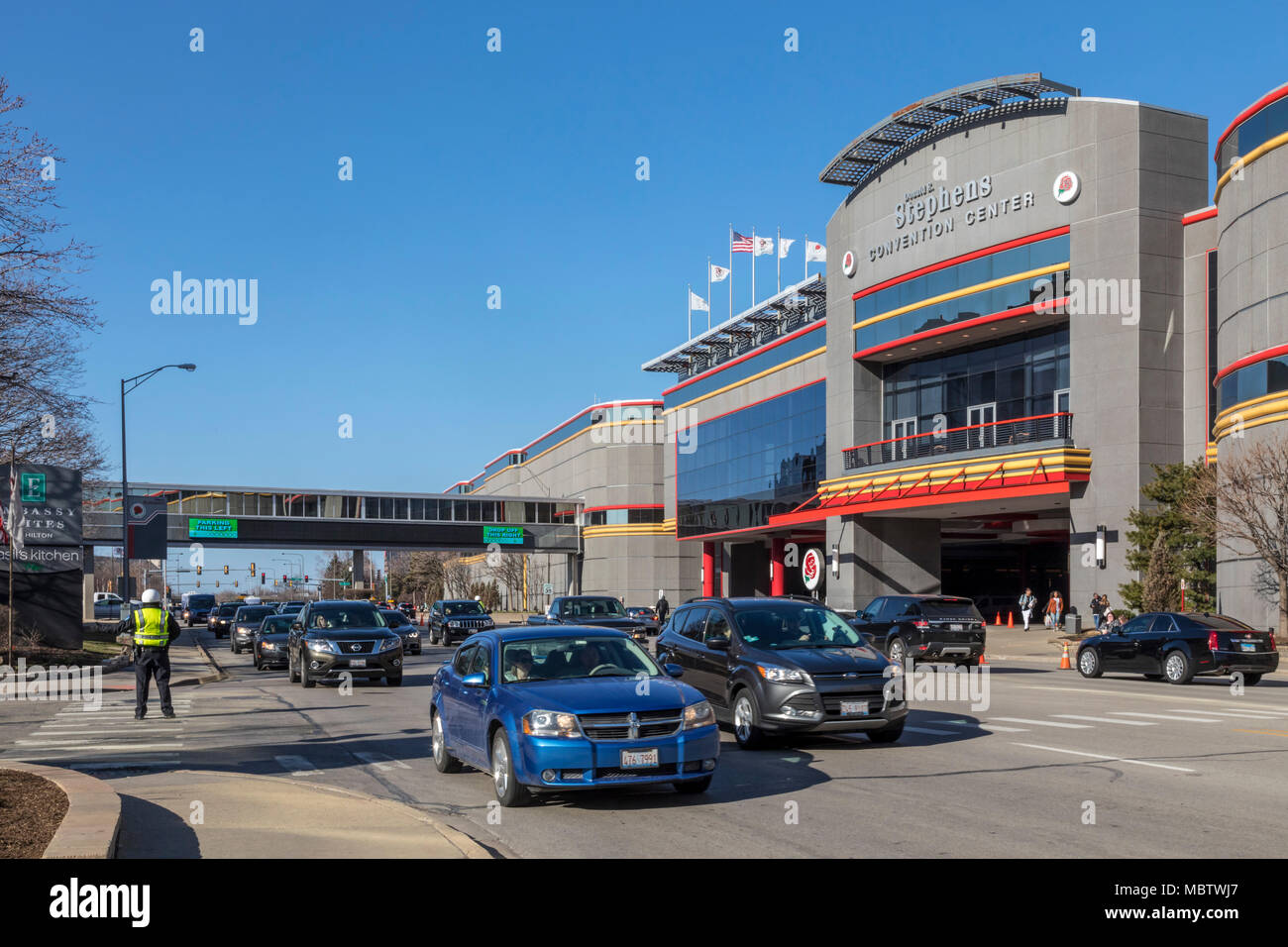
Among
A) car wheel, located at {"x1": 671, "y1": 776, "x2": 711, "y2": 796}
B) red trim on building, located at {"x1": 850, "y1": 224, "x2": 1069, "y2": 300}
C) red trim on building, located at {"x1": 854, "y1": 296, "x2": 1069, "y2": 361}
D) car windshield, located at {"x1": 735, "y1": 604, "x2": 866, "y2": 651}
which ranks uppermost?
red trim on building, located at {"x1": 850, "y1": 224, "x2": 1069, "y2": 300}

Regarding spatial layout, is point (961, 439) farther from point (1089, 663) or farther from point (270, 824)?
point (270, 824)

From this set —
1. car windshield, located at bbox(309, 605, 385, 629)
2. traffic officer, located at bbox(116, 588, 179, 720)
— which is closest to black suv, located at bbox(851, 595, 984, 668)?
car windshield, located at bbox(309, 605, 385, 629)

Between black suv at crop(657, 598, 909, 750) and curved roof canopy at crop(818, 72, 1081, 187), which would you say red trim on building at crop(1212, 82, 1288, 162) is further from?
black suv at crop(657, 598, 909, 750)

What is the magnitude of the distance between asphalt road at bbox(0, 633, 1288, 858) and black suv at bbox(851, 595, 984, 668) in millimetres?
6181

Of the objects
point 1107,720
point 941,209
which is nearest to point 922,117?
point 941,209

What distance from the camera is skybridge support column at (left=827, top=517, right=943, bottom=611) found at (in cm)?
5419

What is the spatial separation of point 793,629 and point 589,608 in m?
15.3

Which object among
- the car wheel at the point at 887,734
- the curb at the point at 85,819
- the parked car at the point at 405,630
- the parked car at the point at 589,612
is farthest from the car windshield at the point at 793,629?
the parked car at the point at 405,630

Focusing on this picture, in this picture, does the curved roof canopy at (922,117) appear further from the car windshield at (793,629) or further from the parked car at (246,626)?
the car windshield at (793,629)

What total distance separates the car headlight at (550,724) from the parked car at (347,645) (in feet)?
48.8

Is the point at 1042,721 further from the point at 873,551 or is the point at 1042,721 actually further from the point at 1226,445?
the point at 873,551

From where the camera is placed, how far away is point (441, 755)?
41.1 ft

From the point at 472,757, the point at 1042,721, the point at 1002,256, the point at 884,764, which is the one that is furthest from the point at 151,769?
the point at 1002,256
